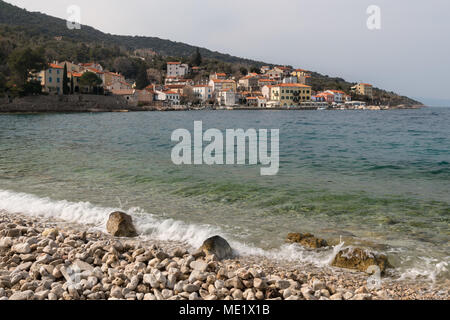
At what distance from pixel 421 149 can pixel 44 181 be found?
17927 millimetres

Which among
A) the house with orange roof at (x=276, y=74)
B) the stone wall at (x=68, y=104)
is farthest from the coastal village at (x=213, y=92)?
the house with orange roof at (x=276, y=74)

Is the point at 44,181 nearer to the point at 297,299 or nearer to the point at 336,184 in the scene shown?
the point at 336,184

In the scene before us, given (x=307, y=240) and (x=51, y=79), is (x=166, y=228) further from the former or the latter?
(x=51, y=79)

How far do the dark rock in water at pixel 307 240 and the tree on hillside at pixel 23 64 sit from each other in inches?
2994

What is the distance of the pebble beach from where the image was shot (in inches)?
160

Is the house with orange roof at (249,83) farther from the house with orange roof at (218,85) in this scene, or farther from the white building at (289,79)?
the white building at (289,79)

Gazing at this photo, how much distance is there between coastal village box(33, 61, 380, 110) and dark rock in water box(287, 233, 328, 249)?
87.8 m

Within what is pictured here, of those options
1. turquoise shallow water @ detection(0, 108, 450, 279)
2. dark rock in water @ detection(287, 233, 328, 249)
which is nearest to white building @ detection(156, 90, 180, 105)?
turquoise shallow water @ detection(0, 108, 450, 279)

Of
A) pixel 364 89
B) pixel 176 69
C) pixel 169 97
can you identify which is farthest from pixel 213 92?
pixel 364 89

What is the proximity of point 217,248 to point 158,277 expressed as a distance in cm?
140

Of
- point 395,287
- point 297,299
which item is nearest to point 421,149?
point 395,287

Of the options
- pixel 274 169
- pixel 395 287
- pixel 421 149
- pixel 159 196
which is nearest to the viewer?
pixel 395 287

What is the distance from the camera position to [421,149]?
19422mm

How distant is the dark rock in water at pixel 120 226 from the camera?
656 centimetres
